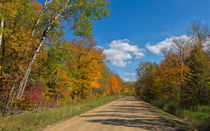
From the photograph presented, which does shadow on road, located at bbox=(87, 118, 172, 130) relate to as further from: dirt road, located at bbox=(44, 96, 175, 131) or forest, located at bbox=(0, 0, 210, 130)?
forest, located at bbox=(0, 0, 210, 130)

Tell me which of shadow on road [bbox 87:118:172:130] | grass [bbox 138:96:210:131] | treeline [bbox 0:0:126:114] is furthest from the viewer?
treeline [bbox 0:0:126:114]

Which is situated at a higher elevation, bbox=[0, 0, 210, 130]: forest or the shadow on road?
bbox=[0, 0, 210, 130]: forest

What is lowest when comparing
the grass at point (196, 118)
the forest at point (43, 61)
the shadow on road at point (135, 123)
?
the grass at point (196, 118)

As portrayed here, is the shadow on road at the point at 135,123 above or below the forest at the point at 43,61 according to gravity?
below

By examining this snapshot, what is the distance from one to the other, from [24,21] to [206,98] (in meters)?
19.8

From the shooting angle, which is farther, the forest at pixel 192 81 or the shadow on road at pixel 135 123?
the forest at pixel 192 81

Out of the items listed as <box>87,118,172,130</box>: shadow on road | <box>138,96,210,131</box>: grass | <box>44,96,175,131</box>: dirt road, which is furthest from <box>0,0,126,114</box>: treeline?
<box>138,96,210,131</box>: grass

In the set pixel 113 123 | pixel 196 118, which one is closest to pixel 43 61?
pixel 113 123

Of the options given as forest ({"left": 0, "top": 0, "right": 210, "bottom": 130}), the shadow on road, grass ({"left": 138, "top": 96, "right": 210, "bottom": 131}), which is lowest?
grass ({"left": 138, "top": 96, "right": 210, "bottom": 131})

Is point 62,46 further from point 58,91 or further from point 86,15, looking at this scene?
point 58,91

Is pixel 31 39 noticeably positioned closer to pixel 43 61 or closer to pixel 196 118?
pixel 43 61

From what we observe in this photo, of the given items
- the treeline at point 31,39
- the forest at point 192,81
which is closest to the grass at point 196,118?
the forest at point 192,81

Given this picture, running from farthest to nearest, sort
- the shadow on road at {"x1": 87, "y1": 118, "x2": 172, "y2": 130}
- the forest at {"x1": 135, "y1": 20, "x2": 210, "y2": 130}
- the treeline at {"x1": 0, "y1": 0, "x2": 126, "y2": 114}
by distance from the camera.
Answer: the forest at {"x1": 135, "y1": 20, "x2": 210, "y2": 130} < the treeline at {"x1": 0, "y1": 0, "x2": 126, "y2": 114} < the shadow on road at {"x1": 87, "y1": 118, "x2": 172, "y2": 130}

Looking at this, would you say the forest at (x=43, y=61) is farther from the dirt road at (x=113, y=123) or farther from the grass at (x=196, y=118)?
the dirt road at (x=113, y=123)
